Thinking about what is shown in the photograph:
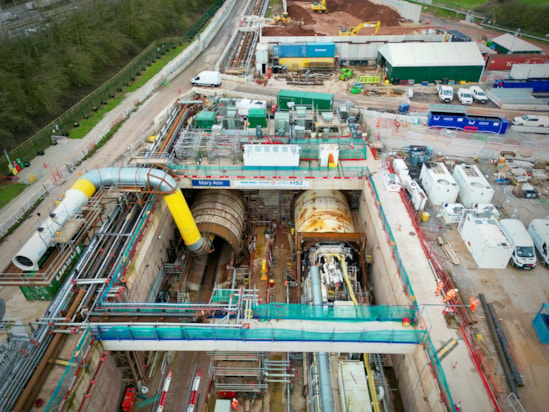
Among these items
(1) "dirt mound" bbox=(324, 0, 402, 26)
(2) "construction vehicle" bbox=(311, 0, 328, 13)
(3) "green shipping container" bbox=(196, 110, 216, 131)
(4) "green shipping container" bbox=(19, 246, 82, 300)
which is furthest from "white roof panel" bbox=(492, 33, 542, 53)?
(4) "green shipping container" bbox=(19, 246, 82, 300)

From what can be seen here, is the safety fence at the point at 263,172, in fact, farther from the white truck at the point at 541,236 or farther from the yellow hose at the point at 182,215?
the white truck at the point at 541,236

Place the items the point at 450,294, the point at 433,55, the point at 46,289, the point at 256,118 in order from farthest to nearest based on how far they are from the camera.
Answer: the point at 433,55 → the point at 256,118 → the point at 46,289 → the point at 450,294

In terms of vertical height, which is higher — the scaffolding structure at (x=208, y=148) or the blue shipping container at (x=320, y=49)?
the blue shipping container at (x=320, y=49)

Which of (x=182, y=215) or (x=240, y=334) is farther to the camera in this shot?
(x=182, y=215)

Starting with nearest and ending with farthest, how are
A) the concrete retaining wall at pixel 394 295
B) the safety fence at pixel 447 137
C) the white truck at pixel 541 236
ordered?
the concrete retaining wall at pixel 394 295 → the white truck at pixel 541 236 → the safety fence at pixel 447 137

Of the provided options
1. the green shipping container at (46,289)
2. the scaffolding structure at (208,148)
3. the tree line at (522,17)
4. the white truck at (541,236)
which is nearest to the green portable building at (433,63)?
the scaffolding structure at (208,148)

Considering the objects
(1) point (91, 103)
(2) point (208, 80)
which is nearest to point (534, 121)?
(2) point (208, 80)

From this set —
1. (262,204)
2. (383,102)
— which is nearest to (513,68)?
(383,102)

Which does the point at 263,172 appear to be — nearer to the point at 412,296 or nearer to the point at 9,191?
the point at 412,296
